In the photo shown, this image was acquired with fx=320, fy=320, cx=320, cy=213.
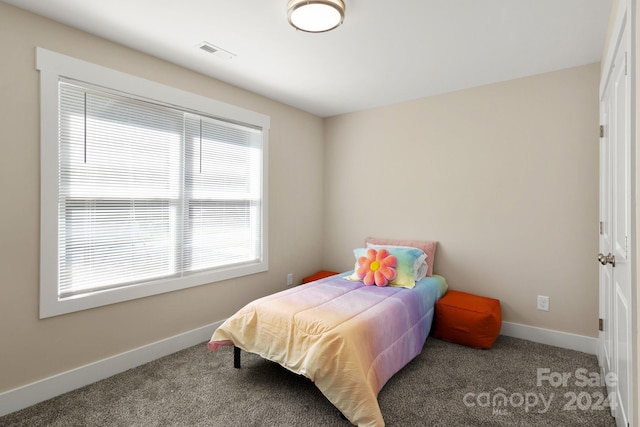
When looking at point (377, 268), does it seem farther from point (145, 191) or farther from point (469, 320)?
point (145, 191)

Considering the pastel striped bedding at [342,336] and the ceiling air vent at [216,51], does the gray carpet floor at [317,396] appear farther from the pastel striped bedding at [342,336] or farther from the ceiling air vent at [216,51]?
the ceiling air vent at [216,51]

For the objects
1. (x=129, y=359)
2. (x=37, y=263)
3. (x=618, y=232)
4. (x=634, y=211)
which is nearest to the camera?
(x=634, y=211)

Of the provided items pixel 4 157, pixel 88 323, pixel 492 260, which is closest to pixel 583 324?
pixel 492 260

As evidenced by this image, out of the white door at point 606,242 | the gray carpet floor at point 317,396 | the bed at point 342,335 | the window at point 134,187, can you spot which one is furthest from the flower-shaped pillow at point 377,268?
the white door at point 606,242

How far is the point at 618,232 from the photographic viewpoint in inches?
65.2

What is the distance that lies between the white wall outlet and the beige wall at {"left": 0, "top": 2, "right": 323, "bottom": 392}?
284 cm

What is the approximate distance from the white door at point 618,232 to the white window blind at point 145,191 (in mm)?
2895

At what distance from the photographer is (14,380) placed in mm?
1954

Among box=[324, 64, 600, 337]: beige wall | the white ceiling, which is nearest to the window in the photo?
the white ceiling

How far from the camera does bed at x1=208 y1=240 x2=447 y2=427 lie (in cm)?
180

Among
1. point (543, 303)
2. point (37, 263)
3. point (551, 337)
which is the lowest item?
point (551, 337)

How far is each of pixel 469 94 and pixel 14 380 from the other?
424 centimetres

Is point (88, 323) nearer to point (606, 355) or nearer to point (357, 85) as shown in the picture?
point (357, 85)

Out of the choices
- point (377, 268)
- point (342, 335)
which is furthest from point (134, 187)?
point (377, 268)
